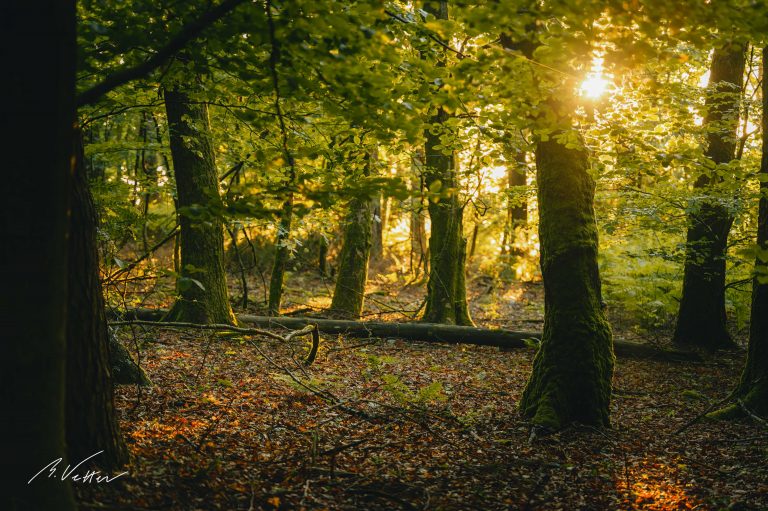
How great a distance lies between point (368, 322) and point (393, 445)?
5974 millimetres

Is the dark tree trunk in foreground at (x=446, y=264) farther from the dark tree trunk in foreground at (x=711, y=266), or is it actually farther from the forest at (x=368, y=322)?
the dark tree trunk in foreground at (x=711, y=266)

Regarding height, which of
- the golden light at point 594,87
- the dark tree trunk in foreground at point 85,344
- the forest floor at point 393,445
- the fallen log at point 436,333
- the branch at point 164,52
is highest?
the golden light at point 594,87

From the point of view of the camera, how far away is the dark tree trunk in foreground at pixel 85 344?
332cm

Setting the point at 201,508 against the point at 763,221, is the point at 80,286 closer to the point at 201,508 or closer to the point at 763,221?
the point at 201,508

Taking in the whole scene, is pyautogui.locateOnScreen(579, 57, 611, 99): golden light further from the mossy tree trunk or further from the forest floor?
the mossy tree trunk

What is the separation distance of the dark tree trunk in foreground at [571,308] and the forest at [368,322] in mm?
27

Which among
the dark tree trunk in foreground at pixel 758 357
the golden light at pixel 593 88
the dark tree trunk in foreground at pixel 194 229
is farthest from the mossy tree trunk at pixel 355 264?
the dark tree trunk in foreground at pixel 758 357

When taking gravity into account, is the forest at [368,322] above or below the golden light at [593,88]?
below

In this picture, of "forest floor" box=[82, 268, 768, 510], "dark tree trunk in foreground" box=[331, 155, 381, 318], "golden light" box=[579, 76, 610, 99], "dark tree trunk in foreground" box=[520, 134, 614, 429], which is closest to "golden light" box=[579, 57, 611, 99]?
"golden light" box=[579, 76, 610, 99]

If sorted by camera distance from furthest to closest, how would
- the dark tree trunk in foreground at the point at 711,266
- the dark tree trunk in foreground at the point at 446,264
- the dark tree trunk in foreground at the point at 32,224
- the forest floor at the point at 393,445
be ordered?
the dark tree trunk in foreground at the point at 446,264
the dark tree trunk in foreground at the point at 711,266
the forest floor at the point at 393,445
the dark tree trunk in foreground at the point at 32,224

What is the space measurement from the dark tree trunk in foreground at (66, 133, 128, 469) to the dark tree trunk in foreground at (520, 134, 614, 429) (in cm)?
462

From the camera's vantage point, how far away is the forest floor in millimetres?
4035

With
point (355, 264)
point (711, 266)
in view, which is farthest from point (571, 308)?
point (355, 264)

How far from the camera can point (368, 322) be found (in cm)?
1125
